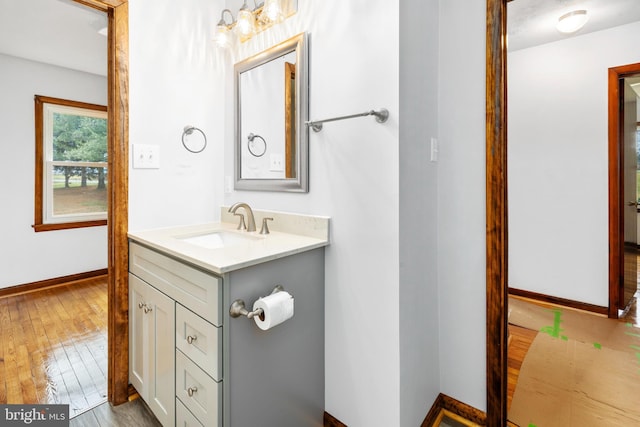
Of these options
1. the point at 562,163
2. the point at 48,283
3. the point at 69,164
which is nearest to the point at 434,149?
the point at 562,163

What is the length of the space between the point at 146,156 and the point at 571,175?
10.3 ft

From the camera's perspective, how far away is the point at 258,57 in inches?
66.9

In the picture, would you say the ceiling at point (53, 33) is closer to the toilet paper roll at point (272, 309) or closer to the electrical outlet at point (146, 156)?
the electrical outlet at point (146, 156)

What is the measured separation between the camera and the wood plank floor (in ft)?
5.37

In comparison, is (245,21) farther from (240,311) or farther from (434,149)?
(240,311)

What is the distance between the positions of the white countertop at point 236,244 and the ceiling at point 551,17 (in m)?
1.88

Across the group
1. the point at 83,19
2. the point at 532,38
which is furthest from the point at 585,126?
the point at 83,19

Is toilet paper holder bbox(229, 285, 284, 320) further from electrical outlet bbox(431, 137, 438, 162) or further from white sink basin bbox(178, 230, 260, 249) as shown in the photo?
electrical outlet bbox(431, 137, 438, 162)

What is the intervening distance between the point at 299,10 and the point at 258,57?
0.34 metres

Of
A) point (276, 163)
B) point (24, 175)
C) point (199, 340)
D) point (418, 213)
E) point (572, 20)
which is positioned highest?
point (572, 20)

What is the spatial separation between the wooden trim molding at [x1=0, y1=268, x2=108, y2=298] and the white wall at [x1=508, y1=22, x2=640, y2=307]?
4.46m

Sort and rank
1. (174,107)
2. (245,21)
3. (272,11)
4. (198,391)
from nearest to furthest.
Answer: (198,391), (272,11), (245,21), (174,107)

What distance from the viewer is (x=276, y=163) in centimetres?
165

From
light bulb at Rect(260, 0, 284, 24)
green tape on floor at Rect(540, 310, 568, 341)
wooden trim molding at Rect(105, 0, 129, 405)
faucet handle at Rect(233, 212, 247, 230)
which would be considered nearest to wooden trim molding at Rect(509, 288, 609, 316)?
green tape on floor at Rect(540, 310, 568, 341)
